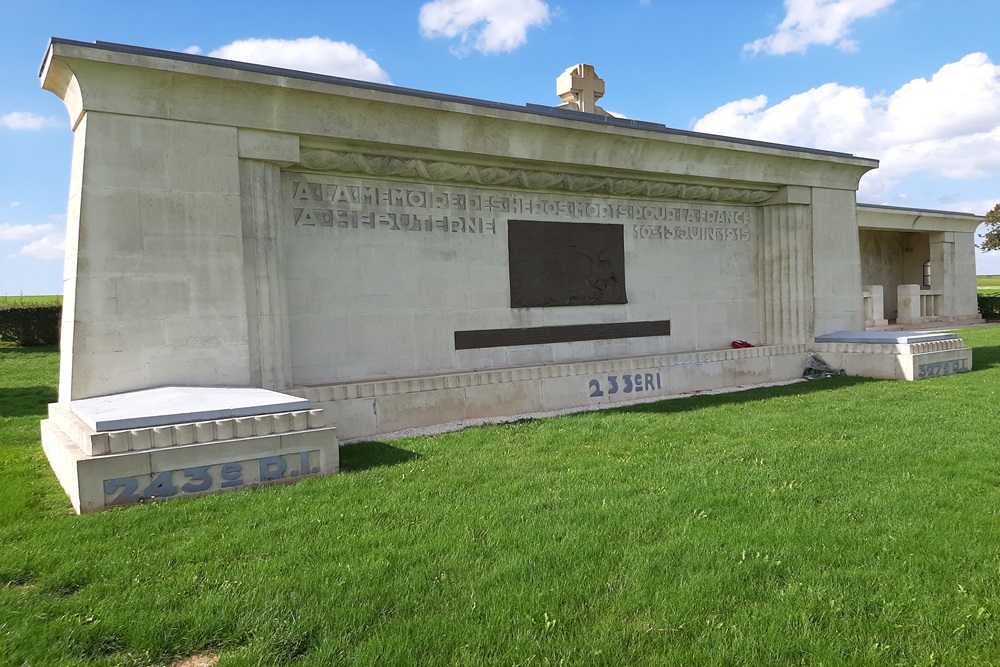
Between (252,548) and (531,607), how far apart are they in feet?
6.43

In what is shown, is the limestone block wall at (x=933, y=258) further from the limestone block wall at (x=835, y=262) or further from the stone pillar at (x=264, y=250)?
the stone pillar at (x=264, y=250)

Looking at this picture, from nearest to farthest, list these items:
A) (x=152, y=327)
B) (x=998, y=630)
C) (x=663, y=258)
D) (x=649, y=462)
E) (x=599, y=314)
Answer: (x=998, y=630)
(x=649, y=462)
(x=152, y=327)
(x=599, y=314)
(x=663, y=258)

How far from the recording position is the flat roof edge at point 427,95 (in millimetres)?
7293

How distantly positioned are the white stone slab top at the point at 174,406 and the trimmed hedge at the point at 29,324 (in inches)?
633

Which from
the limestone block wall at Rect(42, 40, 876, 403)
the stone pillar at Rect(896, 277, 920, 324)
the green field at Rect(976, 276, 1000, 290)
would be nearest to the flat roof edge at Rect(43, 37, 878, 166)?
the limestone block wall at Rect(42, 40, 876, 403)

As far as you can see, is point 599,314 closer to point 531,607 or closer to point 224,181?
point 224,181

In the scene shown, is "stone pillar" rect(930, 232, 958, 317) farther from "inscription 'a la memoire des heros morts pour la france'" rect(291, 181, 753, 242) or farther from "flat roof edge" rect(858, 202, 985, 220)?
"inscription 'a la memoire des heros morts pour la france'" rect(291, 181, 753, 242)

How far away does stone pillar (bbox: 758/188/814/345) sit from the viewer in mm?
13102

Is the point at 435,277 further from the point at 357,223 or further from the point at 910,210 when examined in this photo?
the point at 910,210

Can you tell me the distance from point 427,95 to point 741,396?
6304 millimetres

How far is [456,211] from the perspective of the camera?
9.87 meters

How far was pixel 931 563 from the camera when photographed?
4180mm

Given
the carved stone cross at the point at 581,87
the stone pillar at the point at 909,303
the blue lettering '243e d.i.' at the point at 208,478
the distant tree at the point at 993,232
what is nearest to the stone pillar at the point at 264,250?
the blue lettering '243e d.i.' at the point at 208,478

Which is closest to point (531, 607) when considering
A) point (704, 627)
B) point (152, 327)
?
point (704, 627)
